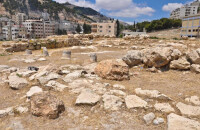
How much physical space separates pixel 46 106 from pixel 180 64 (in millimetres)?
6944

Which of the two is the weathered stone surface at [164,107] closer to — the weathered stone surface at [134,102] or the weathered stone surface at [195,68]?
the weathered stone surface at [134,102]

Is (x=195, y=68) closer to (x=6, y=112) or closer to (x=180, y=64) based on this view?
(x=180, y=64)

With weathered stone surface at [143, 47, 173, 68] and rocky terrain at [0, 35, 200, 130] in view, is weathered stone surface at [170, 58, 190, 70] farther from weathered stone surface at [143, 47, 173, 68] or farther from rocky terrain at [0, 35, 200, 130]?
weathered stone surface at [143, 47, 173, 68]

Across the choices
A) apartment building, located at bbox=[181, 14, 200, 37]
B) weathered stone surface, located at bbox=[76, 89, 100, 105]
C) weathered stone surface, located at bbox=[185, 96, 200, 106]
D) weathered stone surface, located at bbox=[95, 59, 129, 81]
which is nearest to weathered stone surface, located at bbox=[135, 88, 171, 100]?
weathered stone surface, located at bbox=[185, 96, 200, 106]

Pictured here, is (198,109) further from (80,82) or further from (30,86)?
(30,86)

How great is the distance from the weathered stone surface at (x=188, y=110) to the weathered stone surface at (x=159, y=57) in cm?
405

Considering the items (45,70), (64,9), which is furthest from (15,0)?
(45,70)

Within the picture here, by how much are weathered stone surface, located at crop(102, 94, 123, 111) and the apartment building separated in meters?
38.3

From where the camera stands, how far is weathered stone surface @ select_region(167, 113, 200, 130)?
3.51 m

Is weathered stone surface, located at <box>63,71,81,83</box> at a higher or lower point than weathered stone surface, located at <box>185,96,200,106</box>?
higher

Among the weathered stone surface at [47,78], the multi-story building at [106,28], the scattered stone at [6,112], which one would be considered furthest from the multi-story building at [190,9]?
the scattered stone at [6,112]

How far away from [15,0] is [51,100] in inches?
6650

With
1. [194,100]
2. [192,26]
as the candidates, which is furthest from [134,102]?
[192,26]

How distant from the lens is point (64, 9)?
170000mm
